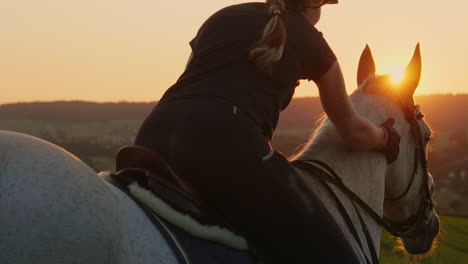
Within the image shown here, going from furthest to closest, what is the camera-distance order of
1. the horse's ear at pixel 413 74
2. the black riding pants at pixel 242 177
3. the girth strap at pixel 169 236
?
1. the horse's ear at pixel 413 74
2. the black riding pants at pixel 242 177
3. the girth strap at pixel 169 236

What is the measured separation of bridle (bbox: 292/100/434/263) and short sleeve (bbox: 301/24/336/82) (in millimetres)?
809

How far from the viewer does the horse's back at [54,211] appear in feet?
8.98

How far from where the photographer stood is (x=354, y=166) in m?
5.15

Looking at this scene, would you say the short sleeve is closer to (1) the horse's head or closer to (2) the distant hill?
(1) the horse's head

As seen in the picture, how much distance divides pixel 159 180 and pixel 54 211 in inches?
36.4

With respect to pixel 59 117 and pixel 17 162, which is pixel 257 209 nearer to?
pixel 17 162

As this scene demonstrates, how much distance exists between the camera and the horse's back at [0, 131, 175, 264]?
2.74 metres

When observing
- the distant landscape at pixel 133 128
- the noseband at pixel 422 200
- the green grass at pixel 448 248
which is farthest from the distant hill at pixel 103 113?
the noseband at pixel 422 200

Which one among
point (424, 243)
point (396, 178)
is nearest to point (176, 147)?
point (396, 178)

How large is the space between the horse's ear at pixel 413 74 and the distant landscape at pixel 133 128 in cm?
5772

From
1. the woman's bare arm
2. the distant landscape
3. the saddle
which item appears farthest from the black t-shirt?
the distant landscape

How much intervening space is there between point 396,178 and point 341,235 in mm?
1724

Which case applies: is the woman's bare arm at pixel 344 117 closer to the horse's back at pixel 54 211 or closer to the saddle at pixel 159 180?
the saddle at pixel 159 180

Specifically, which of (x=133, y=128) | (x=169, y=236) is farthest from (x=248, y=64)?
(x=133, y=128)
